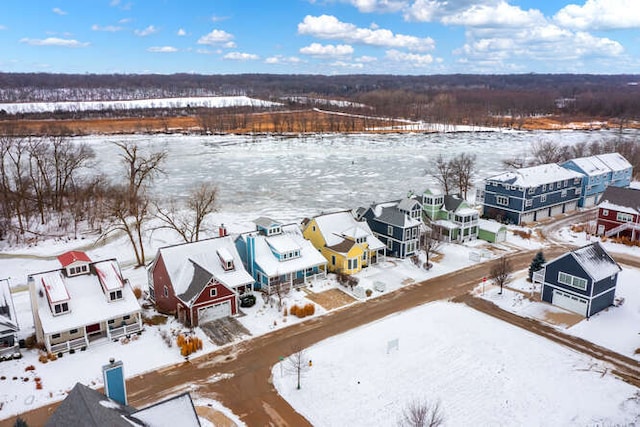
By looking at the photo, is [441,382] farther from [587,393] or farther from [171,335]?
[171,335]

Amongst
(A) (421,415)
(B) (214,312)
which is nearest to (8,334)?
(B) (214,312)

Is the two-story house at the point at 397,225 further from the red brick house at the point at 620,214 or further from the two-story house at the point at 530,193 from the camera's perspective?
the red brick house at the point at 620,214

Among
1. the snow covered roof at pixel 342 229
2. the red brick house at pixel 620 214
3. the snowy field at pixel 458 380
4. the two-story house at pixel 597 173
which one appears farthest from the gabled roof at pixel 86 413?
the two-story house at pixel 597 173

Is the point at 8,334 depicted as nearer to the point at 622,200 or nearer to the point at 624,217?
the point at 624,217

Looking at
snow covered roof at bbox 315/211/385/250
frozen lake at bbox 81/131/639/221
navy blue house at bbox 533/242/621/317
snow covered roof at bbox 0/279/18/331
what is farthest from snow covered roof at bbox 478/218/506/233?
snow covered roof at bbox 0/279/18/331

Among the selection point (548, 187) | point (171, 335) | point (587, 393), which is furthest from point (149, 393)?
point (548, 187)

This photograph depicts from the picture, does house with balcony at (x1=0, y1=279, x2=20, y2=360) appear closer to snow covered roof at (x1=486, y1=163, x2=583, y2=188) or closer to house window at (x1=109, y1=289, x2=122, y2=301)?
house window at (x1=109, y1=289, x2=122, y2=301)
